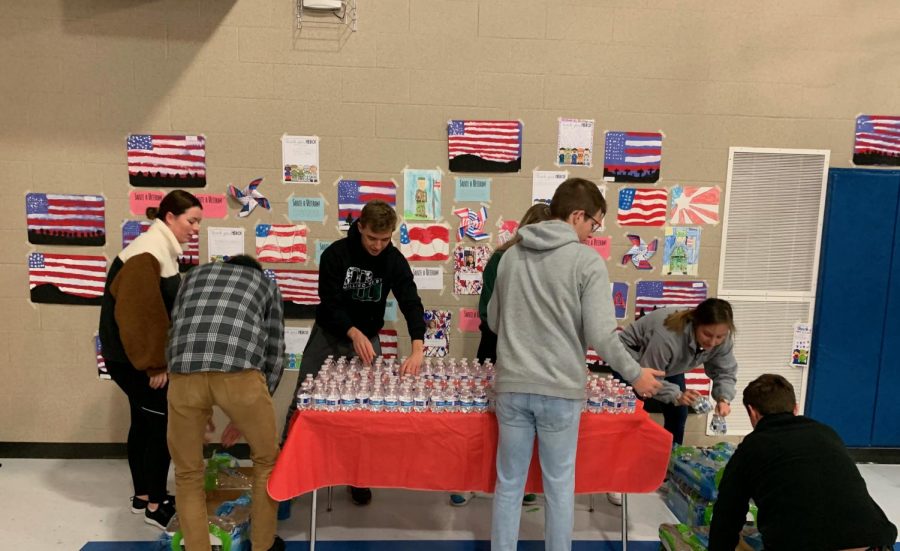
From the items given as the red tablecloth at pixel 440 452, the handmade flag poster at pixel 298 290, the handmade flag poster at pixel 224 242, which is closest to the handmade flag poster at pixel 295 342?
the handmade flag poster at pixel 298 290

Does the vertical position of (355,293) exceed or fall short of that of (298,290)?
it exceeds it

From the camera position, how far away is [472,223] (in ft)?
11.9

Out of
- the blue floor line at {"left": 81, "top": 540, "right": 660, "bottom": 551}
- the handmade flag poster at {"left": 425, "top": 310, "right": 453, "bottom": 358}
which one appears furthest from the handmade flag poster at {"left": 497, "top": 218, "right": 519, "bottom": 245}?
the blue floor line at {"left": 81, "top": 540, "right": 660, "bottom": 551}

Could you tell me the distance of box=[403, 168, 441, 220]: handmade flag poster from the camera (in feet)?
11.7

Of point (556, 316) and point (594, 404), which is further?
point (594, 404)

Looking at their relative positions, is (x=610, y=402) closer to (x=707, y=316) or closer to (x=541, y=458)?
(x=541, y=458)

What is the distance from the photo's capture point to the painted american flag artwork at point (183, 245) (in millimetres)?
3529

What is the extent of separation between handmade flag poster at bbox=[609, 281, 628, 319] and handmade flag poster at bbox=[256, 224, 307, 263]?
192cm

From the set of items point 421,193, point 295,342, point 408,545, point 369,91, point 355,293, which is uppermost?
point 369,91

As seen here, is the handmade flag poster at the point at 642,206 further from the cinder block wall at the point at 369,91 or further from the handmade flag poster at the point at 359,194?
the handmade flag poster at the point at 359,194

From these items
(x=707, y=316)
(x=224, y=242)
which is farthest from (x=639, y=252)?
(x=224, y=242)

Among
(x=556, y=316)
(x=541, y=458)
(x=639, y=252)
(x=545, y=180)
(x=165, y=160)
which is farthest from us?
(x=639, y=252)

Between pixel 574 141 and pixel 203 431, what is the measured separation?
2.55m

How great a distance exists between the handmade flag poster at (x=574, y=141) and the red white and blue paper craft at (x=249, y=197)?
1.79 meters
